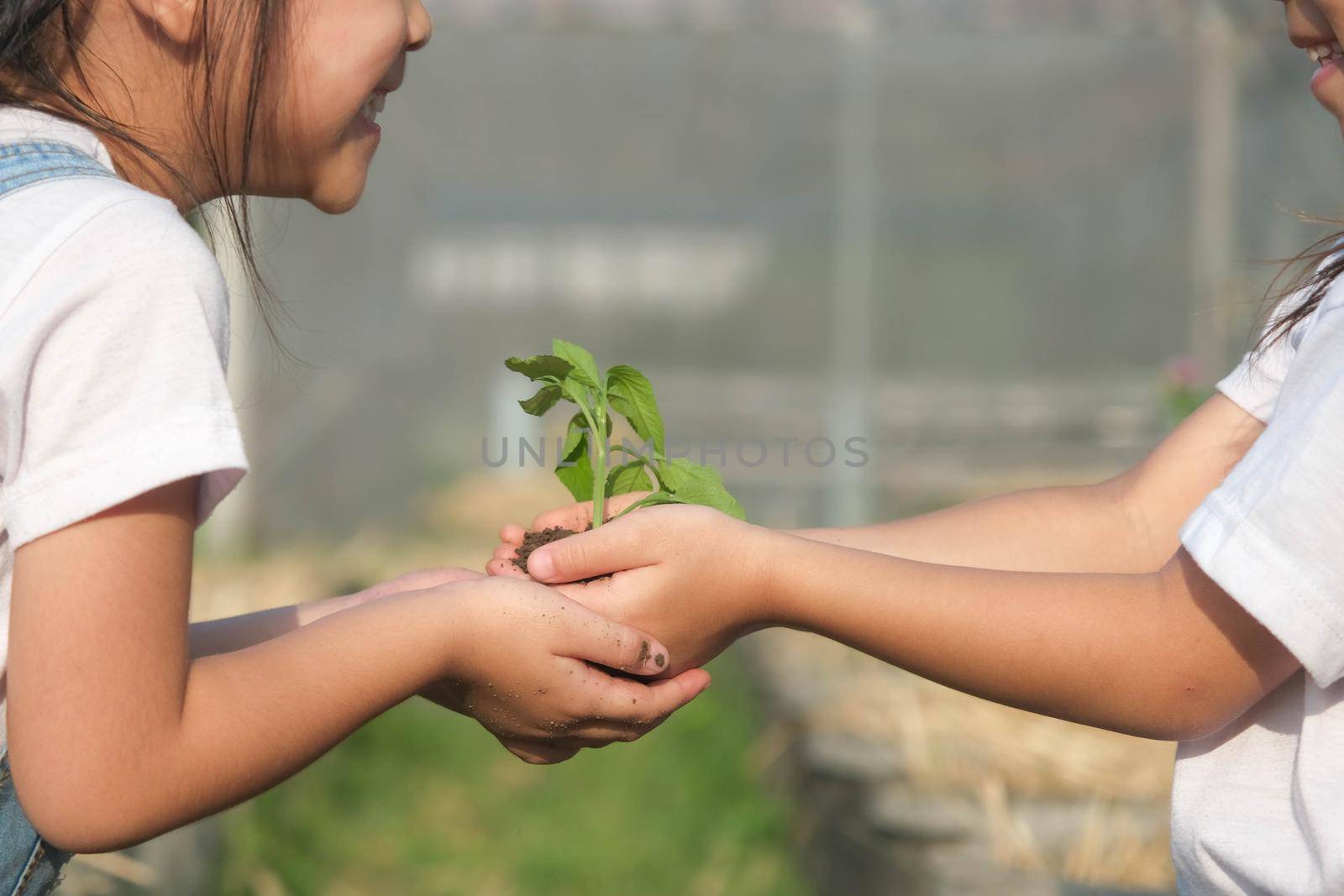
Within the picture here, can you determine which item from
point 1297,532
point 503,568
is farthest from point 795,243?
point 1297,532

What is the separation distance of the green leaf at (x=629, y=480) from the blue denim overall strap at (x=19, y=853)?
26.8 inches

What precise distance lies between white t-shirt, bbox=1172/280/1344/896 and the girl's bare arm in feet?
0.65

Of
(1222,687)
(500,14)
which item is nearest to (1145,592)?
(1222,687)

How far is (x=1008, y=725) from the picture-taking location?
8.46 feet

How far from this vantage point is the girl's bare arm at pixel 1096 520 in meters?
1.17

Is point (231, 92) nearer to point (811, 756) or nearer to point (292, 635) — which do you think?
point (292, 635)

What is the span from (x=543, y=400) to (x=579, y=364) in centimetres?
6

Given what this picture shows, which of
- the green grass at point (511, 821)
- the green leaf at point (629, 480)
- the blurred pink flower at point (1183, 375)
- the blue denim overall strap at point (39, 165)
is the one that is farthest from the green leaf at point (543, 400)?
the blurred pink flower at point (1183, 375)

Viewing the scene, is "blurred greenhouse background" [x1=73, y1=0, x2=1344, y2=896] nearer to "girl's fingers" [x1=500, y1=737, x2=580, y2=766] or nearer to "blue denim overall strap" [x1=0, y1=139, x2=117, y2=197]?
"girl's fingers" [x1=500, y1=737, x2=580, y2=766]

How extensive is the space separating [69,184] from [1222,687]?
0.87 m

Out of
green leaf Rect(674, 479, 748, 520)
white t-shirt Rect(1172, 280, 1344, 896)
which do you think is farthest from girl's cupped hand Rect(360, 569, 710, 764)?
white t-shirt Rect(1172, 280, 1344, 896)

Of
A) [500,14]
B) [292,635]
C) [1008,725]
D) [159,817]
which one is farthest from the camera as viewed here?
[500,14]

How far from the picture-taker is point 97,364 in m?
0.76

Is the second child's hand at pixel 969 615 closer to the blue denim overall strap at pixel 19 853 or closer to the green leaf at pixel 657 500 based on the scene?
the green leaf at pixel 657 500
